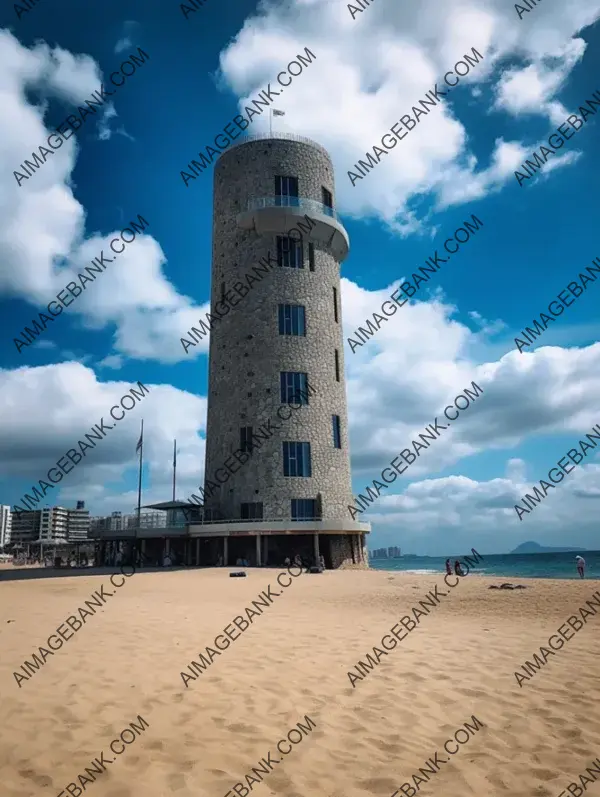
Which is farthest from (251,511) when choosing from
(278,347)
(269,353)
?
(278,347)

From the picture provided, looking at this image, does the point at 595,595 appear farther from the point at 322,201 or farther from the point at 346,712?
the point at 322,201

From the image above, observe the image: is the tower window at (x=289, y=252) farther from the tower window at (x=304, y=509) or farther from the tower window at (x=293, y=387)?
the tower window at (x=304, y=509)

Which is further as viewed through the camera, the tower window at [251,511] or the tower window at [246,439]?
the tower window at [246,439]

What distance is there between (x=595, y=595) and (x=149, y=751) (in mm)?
16565

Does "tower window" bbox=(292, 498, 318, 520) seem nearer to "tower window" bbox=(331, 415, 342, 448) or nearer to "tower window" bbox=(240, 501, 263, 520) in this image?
"tower window" bbox=(240, 501, 263, 520)

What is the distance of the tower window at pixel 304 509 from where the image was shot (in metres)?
34.7

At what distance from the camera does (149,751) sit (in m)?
5.04

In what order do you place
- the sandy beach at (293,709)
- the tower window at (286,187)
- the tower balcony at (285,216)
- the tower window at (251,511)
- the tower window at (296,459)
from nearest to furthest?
1. the sandy beach at (293,709)
2. the tower window at (251,511)
3. the tower window at (296,459)
4. the tower balcony at (285,216)
5. the tower window at (286,187)

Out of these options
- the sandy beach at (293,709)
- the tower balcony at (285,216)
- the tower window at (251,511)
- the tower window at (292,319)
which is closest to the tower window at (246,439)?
the tower window at (251,511)

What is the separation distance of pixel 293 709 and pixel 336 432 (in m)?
31.7

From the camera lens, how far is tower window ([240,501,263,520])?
34.7 m

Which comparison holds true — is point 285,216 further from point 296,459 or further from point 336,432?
point 296,459

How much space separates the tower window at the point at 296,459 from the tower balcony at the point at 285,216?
15146mm

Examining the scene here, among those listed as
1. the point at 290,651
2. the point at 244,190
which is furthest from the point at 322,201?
the point at 290,651
